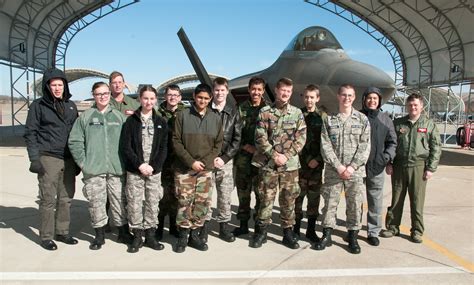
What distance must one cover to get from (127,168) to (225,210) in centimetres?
130

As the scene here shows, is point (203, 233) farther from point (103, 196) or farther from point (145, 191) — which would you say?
point (103, 196)

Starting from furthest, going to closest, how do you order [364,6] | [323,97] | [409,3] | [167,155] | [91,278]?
[364,6], [409,3], [323,97], [167,155], [91,278]

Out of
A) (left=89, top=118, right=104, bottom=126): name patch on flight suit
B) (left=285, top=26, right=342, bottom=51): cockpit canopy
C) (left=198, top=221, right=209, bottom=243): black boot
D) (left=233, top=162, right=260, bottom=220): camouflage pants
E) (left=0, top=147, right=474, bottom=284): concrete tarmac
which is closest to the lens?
(left=0, top=147, right=474, bottom=284): concrete tarmac

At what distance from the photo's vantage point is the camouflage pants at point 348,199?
4.21 metres

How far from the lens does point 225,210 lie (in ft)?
14.8

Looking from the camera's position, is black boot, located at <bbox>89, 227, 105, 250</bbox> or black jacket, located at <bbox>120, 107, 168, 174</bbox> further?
black boot, located at <bbox>89, 227, 105, 250</bbox>

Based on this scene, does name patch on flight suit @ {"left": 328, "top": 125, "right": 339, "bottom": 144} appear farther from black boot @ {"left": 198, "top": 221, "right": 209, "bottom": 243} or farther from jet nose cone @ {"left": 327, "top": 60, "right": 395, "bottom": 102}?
jet nose cone @ {"left": 327, "top": 60, "right": 395, "bottom": 102}

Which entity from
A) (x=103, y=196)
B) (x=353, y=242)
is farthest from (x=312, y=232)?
(x=103, y=196)

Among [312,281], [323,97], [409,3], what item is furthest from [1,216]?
[409,3]

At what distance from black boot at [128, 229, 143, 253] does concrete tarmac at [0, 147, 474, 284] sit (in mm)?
63

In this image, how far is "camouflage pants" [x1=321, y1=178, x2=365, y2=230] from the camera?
4211 mm

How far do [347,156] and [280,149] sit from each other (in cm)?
79

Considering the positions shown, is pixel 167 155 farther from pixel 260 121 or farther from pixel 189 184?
pixel 260 121

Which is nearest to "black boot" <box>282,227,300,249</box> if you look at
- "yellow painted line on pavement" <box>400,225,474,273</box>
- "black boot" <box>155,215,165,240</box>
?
"black boot" <box>155,215,165,240</box>
